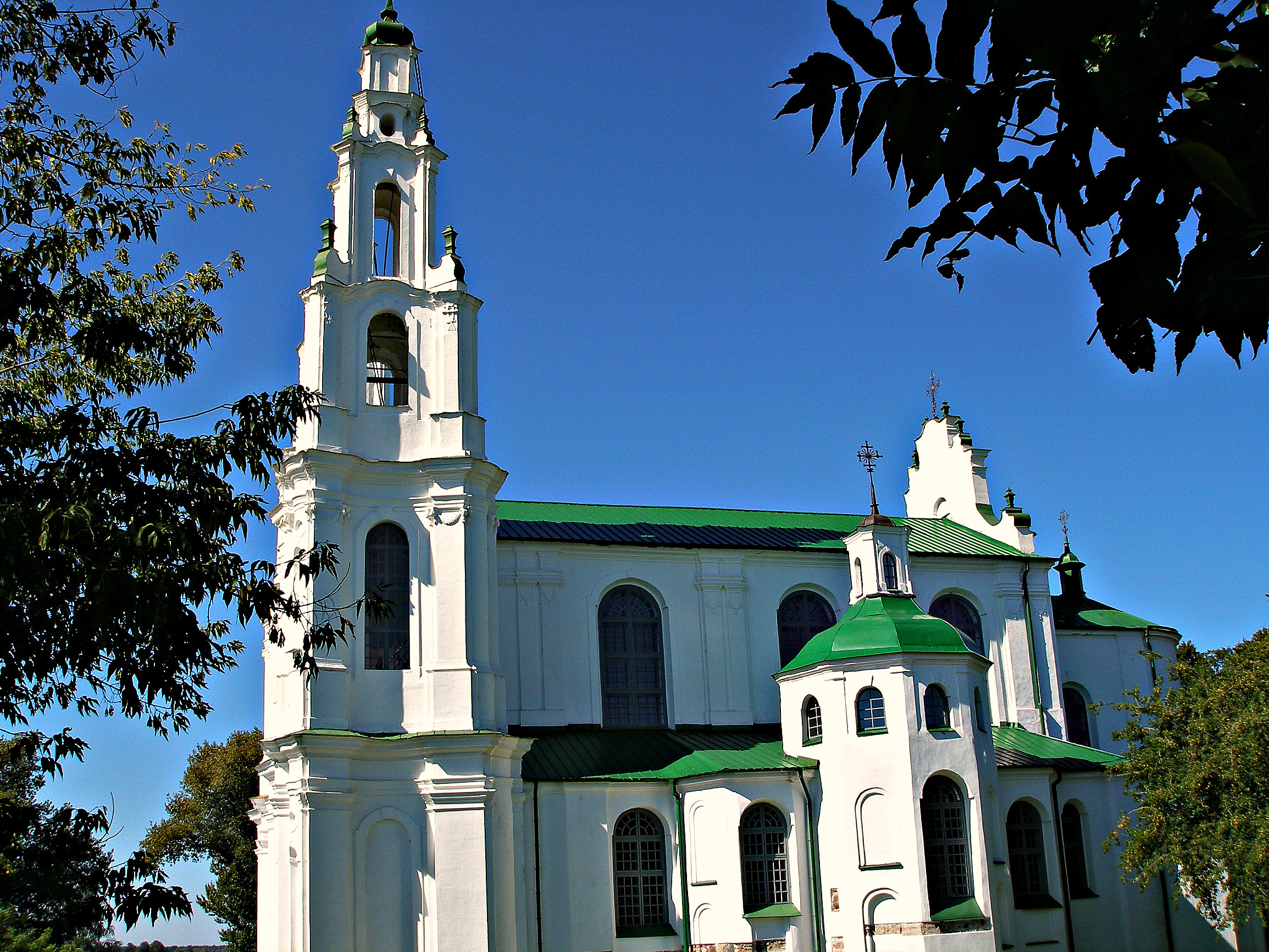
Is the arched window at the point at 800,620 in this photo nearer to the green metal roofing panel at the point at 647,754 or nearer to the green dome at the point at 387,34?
the green metal roofing panel at the point at 647,754

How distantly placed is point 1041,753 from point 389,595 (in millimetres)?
17912

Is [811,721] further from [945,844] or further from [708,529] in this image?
[708,529]

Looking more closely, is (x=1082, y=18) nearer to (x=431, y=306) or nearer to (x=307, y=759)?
(x=307, y=759)

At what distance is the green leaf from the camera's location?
12.4 ft

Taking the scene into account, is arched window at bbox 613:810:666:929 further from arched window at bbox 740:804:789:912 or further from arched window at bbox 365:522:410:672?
arched window at bbox 365:522:410:672

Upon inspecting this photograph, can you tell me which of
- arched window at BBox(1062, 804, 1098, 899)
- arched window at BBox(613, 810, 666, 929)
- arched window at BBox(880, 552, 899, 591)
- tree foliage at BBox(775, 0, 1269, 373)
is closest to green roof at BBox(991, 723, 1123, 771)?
arched window at BBox(1062, 804, 1098, 899)

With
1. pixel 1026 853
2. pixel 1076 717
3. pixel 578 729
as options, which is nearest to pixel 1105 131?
pixel 578 729

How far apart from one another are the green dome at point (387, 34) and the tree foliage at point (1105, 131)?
3152cm

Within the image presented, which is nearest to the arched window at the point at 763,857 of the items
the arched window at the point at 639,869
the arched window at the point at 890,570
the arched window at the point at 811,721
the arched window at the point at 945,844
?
A: the arched window at the point at 639,869

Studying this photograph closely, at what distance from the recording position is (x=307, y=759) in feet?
86.4

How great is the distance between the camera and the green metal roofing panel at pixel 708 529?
33.6m

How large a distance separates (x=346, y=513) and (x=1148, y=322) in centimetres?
2576

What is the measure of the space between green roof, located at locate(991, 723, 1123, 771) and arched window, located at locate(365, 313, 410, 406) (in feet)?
58.7

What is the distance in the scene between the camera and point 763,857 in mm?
28656
